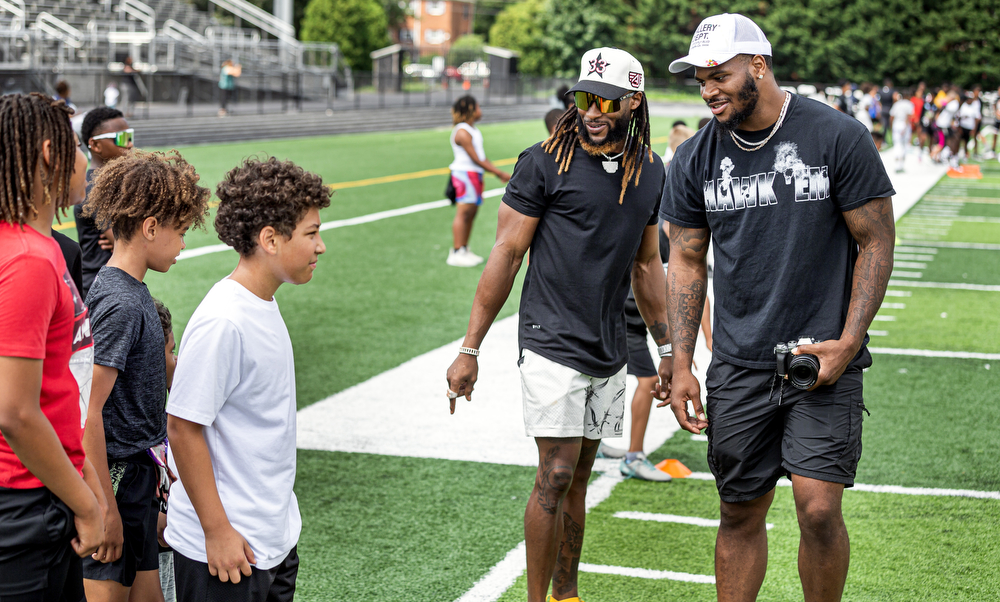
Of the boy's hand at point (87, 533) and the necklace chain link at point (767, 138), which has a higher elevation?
the necklace chain link at point (767, 138)

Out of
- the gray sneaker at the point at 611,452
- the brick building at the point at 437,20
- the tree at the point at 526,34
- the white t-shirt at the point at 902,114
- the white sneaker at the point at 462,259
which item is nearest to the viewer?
the gray sneaker at the point at 611,452

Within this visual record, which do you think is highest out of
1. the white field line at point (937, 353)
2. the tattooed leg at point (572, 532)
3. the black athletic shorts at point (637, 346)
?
the black athletic shorts at point (637, 346)

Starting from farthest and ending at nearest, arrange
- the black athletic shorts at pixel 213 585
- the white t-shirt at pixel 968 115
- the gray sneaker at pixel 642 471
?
the white t-shirt at pixel 968 115
the gray sneaker at pixel 642 471
the black athletic shorts at pixel 213 585

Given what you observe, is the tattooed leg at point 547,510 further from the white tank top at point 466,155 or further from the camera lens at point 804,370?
the white tank top at point 466,155

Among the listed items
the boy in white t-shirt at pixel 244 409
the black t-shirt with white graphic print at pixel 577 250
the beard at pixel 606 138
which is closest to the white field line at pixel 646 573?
the black t-shirt with white graphic print at pixel 577 250

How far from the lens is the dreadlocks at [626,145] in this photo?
404 cm

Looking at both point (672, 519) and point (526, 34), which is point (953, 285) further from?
point (526, 34)

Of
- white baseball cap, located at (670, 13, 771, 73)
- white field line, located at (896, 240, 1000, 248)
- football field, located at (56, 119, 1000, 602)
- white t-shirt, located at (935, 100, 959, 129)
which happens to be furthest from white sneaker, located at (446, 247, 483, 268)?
white t-shirt, located at (935, 100, 959, 129)

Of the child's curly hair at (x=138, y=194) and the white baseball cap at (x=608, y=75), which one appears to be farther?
the white baseball cap at (x=608, y=75)

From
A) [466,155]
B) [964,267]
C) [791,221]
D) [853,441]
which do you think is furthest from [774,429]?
[964,267]

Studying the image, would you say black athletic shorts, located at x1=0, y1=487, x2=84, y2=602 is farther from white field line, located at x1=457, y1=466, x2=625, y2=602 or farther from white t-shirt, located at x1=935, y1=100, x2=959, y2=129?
white t-shirt, located at x1=935, y1=100, x2=959, y2=129

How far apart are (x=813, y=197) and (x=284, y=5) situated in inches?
1877

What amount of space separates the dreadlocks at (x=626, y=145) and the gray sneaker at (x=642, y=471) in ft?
7.36

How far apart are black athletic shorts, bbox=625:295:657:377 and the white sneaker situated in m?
6.95
